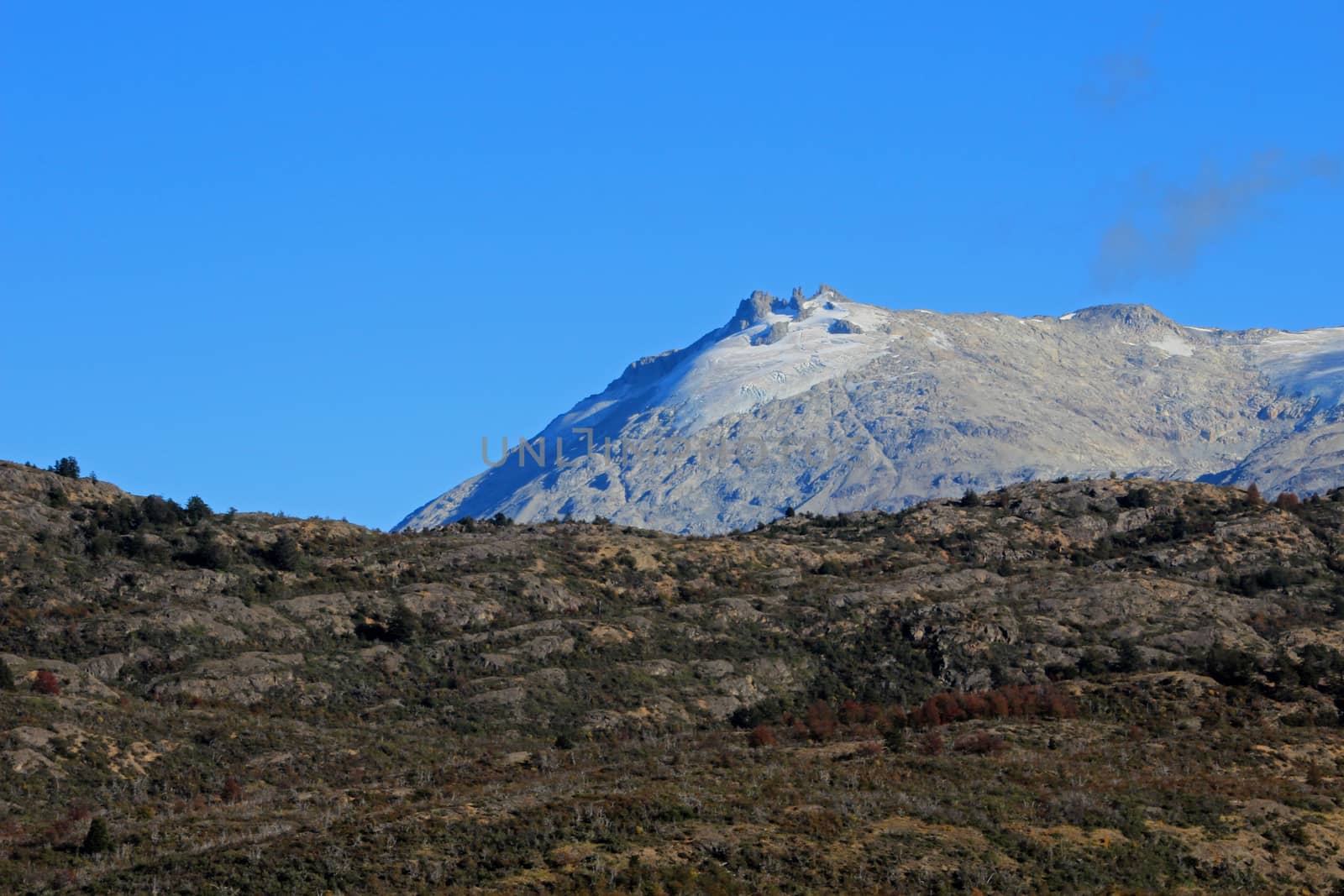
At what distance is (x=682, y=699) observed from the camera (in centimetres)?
11219

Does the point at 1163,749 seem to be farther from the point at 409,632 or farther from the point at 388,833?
the point at 409,632

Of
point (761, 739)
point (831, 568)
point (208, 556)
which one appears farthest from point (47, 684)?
point (831, 568)

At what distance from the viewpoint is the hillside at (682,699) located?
5725 centimetres

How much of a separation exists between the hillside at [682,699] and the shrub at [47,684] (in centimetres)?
41

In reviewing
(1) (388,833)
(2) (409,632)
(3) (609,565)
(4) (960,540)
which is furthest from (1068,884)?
(4) (960,540)

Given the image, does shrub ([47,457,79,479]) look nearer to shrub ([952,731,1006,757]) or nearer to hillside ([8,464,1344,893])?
hillside ([8,464,1344,893])

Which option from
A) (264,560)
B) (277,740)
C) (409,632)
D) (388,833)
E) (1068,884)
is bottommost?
(1068,884)

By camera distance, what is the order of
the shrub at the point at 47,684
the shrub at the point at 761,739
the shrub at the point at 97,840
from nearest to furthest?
the shrub at the point at 97,840, the shrub at the point at 761,739, the shrub at the point at 47,684

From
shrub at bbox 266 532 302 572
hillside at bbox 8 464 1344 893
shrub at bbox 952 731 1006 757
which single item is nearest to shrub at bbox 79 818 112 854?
hillside at bbox 8 464 1344 893

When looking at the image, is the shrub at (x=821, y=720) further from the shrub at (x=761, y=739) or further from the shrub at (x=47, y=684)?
the shrub at (x=47, y=684)

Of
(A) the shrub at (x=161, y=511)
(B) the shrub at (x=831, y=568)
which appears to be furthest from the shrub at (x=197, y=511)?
(B) the shrub at (x=831, y=568)

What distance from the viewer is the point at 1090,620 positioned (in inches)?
4958

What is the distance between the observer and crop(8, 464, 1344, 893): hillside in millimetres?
57250

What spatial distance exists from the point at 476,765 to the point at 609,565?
57418 millimetres
